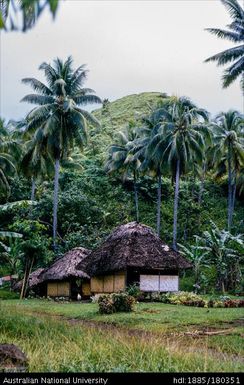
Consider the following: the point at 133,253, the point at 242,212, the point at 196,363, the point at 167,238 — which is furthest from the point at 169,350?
A: the point at 242,212

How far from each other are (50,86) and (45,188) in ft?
50.3

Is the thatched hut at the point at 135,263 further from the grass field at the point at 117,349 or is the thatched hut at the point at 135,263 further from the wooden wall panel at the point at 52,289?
the grass field at the point at 117,349

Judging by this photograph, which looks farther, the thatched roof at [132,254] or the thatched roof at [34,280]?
the thatched roof at [34,280]

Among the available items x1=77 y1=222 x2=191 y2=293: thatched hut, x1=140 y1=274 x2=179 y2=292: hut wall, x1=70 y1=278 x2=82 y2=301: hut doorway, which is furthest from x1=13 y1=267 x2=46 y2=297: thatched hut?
x1=140 y1=274 x2=179 y2=292: hut wall

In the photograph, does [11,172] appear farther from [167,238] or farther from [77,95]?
[167,238]

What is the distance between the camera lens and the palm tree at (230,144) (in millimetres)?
39906

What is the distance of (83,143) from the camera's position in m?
38.0

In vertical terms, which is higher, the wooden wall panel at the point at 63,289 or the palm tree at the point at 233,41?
the palm tree at the point at 233,41

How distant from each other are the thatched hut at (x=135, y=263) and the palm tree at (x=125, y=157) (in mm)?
15184

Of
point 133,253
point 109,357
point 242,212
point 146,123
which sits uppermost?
point 146,123

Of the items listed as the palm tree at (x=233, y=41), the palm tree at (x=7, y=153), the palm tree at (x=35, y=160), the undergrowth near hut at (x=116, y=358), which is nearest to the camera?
the undergrowth near hut at (x=116, y=358)

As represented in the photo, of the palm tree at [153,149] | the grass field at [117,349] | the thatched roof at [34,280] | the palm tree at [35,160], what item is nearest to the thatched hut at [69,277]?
the thatched roof at [34,280]

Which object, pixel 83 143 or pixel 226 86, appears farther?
pixel 83 143

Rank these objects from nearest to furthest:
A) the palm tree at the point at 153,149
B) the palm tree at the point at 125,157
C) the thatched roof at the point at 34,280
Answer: the thatched roof at the point at 34,280 < the palm tree at the point at 153,149 < the palm tree at the point at 125,157
